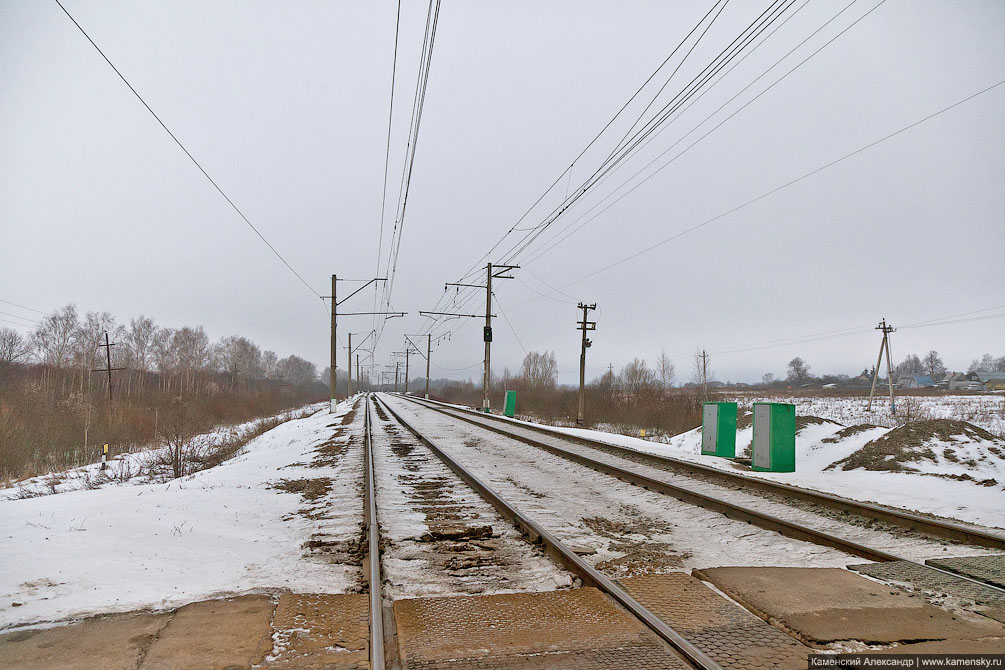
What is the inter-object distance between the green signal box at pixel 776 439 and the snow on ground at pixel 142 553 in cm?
886

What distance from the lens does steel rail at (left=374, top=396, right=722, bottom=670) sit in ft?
10.8

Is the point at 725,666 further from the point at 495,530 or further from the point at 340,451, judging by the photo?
A: the point at 340,451

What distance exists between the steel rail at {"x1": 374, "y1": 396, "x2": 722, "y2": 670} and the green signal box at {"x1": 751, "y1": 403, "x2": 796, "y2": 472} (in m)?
6.07

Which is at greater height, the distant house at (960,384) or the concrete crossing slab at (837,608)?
the concrete crossing slab at (837,608)

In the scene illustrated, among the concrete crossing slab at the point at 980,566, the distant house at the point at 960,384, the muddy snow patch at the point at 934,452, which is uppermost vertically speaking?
the concrete crossing slab at the point at 980,566

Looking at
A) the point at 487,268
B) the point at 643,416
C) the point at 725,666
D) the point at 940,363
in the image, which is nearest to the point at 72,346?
the point at 487,268

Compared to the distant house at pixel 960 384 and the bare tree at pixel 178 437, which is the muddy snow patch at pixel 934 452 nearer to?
the bare tree at pixel 178 437

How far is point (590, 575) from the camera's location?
4.63 metres

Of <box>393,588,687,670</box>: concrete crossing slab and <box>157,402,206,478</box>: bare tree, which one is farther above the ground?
<box>393,588,687,670</box>: concrete crossing slab

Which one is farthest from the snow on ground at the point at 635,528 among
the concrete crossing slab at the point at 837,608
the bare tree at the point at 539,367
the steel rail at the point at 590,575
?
the bare tree at the point at 539,367

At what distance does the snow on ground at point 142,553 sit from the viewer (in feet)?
14.0

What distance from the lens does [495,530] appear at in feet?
21.5

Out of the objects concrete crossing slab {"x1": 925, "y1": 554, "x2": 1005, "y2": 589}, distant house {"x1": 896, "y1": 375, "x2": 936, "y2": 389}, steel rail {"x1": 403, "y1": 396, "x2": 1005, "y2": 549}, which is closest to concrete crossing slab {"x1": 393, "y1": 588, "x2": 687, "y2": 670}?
concrete crossing slab {"x1": 925, "y1": 554, "x2": 1005, "y2": 589}

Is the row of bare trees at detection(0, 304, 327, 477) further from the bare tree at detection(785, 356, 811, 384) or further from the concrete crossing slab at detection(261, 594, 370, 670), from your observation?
the bare tree at detection(785, 356, 811, 384)
